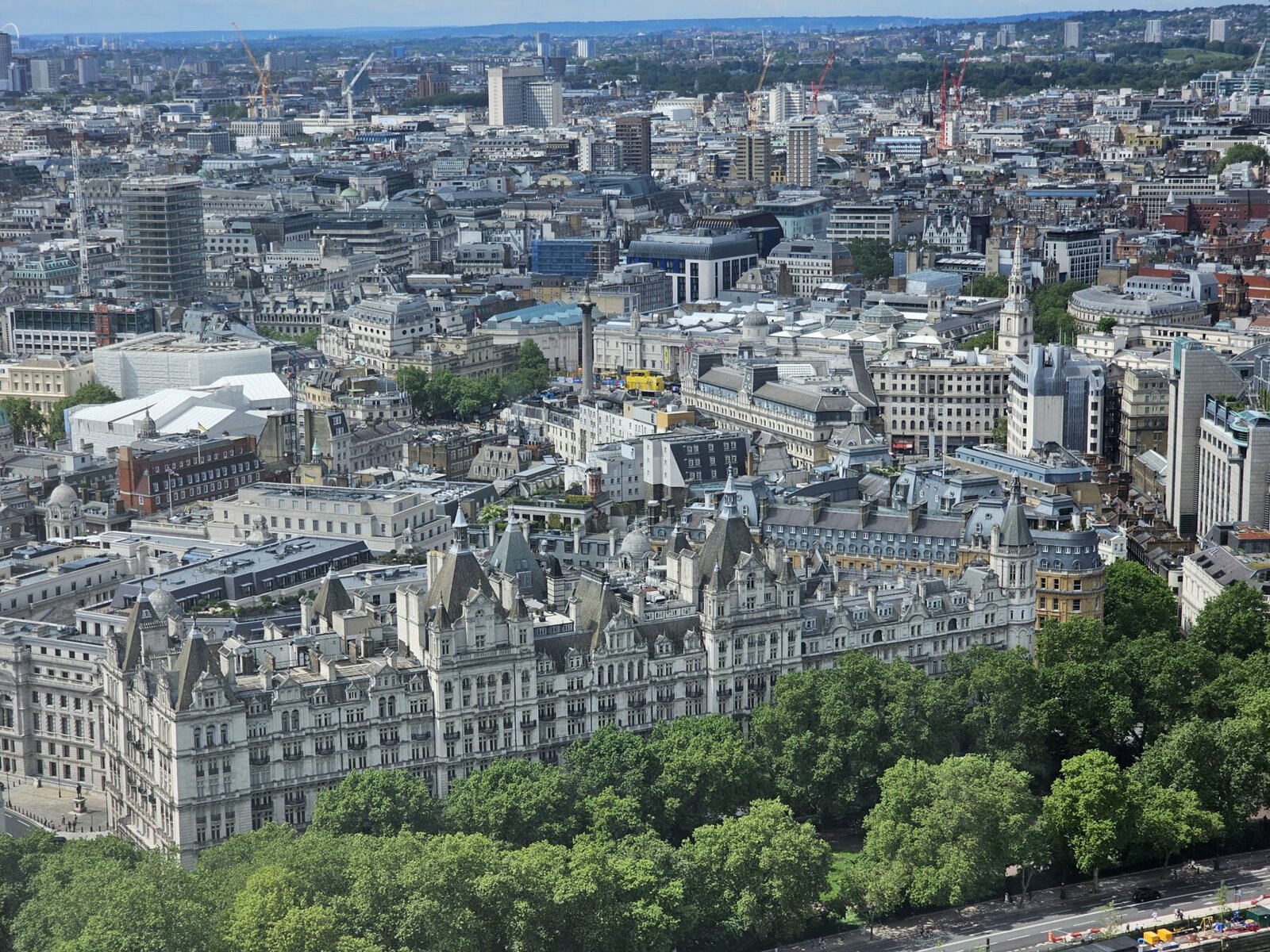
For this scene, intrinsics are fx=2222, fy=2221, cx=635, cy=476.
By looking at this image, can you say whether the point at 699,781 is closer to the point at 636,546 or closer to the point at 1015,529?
the point at 636,546

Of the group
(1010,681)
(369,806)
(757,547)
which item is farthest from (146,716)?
(1010,681)

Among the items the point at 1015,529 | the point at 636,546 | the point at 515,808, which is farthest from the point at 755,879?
the point at 636,546

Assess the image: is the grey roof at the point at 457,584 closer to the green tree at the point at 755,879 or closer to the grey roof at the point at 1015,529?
the green tree at the point at 755,879

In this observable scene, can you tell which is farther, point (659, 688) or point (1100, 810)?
point (659, 688)

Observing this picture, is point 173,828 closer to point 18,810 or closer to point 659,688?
point 18,810

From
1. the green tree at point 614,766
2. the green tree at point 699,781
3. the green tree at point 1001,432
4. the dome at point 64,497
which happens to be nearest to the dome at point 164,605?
the green tree at point 614,766
